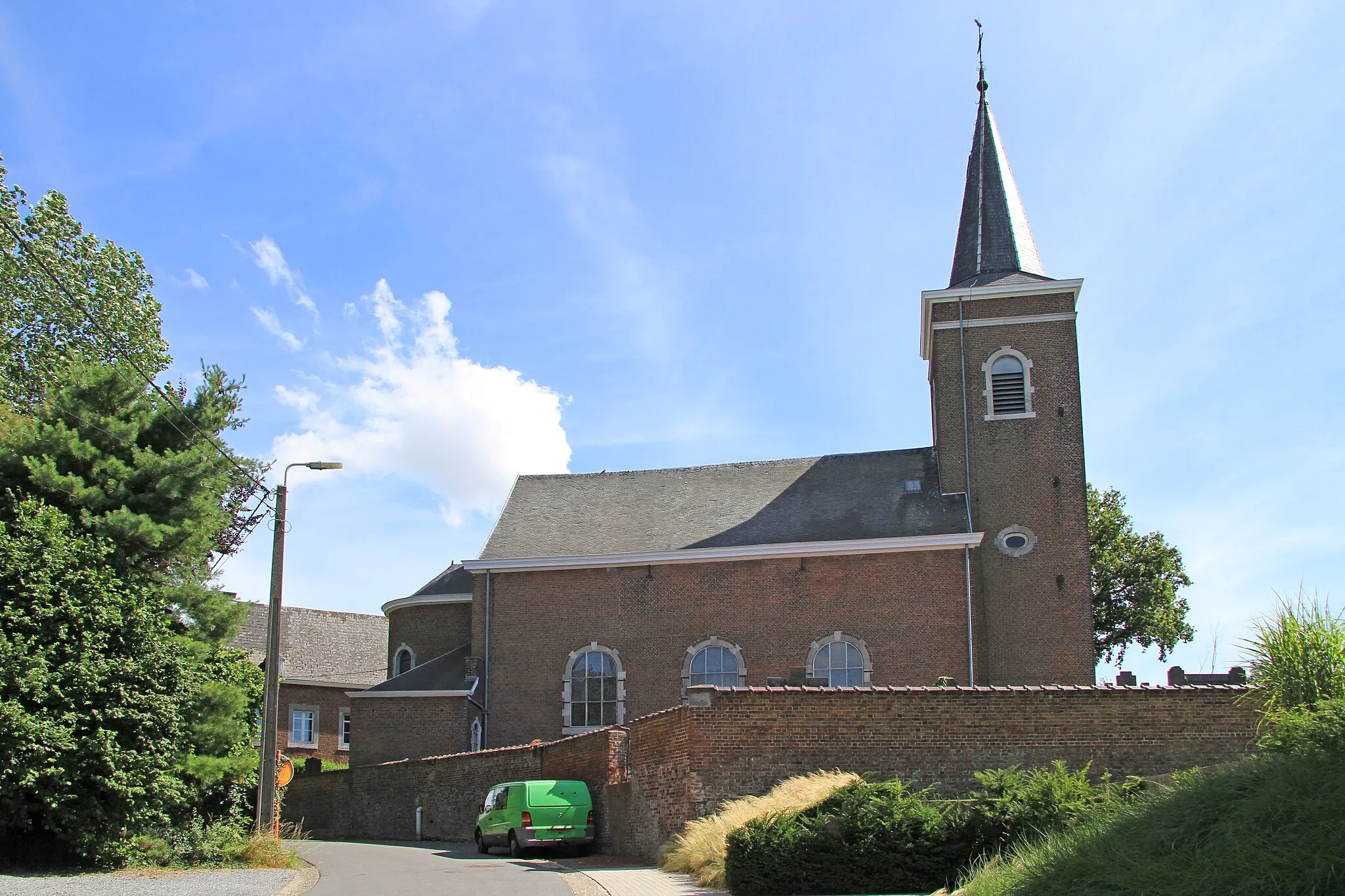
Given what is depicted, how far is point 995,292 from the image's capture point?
88.4ft

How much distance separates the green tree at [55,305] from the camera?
24.1m

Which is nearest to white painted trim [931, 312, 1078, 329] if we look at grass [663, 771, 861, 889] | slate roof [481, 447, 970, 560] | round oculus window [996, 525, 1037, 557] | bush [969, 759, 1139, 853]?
slate roof [481, 447, 970, 560]

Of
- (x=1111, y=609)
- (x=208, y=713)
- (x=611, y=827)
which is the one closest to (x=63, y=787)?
(x=208, y=713)

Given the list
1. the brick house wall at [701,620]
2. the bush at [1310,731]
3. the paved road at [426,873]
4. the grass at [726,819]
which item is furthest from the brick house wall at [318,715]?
the bush at [1310,731]

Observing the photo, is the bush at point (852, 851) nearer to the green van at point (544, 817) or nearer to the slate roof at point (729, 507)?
the green van at point (544, 817)

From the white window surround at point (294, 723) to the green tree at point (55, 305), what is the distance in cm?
1819

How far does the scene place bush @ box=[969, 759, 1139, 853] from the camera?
1190 centimetres

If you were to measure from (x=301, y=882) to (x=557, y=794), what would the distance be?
4855 millimetres

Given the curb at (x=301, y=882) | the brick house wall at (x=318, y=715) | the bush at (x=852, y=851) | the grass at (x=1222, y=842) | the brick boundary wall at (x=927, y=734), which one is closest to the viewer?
the grass at (x=1222, y=842)

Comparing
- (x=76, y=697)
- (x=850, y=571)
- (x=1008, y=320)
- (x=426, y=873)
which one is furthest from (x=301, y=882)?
(x=1008, y=320)

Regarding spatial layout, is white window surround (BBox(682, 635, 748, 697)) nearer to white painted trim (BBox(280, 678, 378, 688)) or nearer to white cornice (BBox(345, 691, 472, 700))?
white cornice (BBox(345, 691, 472, 700))

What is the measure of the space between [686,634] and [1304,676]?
18884mm

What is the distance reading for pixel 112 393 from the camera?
16.6 m

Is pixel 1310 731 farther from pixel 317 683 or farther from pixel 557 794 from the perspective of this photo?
pixel 317 683
